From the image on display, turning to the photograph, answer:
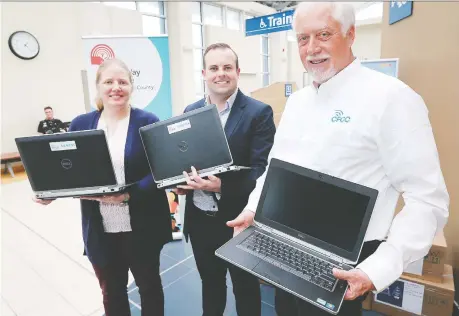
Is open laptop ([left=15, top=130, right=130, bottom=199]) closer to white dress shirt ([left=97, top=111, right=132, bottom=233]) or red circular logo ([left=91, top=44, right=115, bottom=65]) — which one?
white dress shirt ([left=97, top=111, right=132, bottom=233])

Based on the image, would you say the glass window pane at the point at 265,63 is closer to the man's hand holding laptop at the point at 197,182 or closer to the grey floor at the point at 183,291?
the grey floor at the point at 183,291

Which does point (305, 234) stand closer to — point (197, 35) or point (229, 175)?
point (229, 175)

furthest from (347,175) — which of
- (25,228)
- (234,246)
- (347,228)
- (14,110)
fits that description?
(14,110)

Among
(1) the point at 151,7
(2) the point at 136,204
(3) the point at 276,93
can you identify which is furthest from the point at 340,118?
(1) the point at 151,7

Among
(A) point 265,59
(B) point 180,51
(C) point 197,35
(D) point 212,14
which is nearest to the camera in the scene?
(B) point 180,51

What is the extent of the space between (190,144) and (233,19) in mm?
9970

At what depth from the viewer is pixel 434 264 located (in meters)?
1.66

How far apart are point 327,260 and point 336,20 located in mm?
686

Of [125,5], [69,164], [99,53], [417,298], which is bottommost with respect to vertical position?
[417,298]

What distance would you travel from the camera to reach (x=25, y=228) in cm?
321

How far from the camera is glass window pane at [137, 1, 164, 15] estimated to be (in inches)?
285

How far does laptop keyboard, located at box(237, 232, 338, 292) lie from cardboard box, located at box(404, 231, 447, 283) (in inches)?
45.7

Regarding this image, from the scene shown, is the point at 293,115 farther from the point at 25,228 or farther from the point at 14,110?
the point at 14,110

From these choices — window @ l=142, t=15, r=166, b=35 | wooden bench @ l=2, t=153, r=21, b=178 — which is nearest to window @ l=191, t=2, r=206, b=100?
window @ l=142, t=15, r=166, b=35
